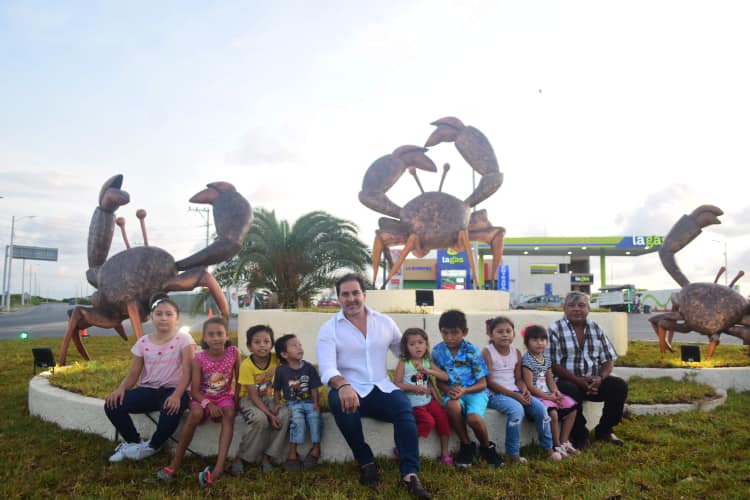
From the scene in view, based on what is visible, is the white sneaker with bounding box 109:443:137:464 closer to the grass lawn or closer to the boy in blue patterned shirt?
the grass lawn

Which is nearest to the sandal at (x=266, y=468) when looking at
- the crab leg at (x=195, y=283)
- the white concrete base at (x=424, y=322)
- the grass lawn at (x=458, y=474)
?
the grass lawn at (x=458, y=474)

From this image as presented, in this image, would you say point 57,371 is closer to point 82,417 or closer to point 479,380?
point 82,417

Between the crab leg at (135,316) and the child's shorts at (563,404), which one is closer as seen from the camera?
the child's shorts at (563,404)

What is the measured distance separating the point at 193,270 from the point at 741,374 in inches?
257

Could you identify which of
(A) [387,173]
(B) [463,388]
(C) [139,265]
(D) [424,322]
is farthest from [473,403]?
(A) [387,173]

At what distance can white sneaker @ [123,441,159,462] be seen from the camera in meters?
3.66

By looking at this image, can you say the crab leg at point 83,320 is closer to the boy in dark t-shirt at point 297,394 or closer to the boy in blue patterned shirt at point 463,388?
the boy in dark t-shirt at point 297,394

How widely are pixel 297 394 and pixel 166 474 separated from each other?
0.91m

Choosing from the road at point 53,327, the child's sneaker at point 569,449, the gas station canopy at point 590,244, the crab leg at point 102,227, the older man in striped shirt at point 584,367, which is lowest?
the road at point 53,327

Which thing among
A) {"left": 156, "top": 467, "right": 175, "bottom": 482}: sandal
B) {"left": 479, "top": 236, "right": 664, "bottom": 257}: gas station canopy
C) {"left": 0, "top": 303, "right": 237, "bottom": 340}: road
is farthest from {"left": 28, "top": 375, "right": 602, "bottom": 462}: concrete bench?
{"left": 479, "top": 236, "right": 664, "bottom": 257}: gas station canopy

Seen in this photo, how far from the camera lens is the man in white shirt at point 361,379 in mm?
3285

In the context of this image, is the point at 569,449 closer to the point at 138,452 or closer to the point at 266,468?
the point at 266,468

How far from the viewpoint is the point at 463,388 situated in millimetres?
3727

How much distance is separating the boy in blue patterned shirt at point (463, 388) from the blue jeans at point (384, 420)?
374mm
